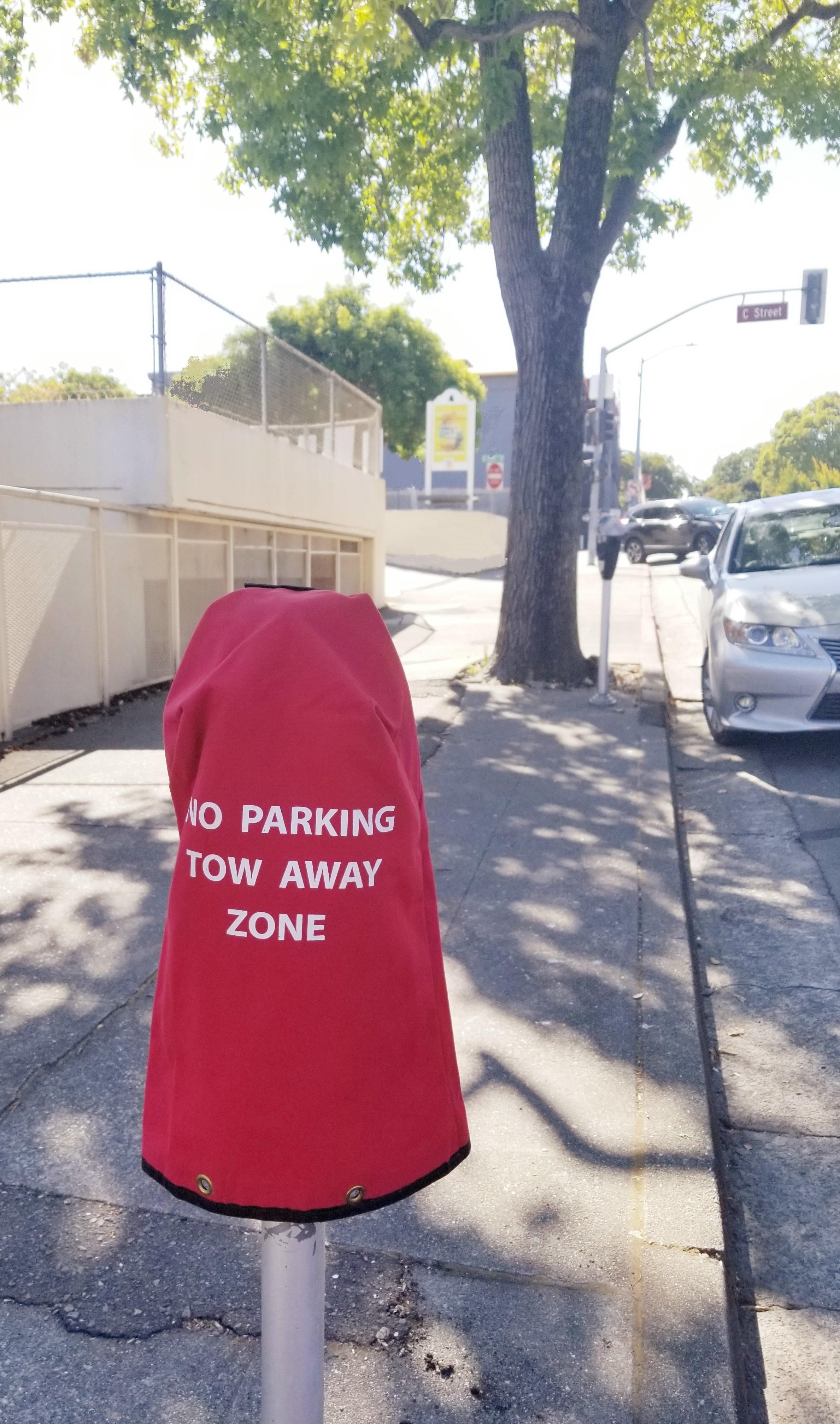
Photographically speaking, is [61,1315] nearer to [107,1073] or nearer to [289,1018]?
[107,1073]

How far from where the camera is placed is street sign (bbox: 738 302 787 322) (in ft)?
67.2

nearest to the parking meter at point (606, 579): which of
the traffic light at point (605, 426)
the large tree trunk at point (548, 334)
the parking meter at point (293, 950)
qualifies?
the large tree trunk at point (548, 334)

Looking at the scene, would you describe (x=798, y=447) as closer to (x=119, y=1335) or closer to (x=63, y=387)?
(x=63, y=387)

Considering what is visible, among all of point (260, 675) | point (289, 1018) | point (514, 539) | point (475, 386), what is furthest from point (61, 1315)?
point (475, 386)

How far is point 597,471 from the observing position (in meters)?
17.9

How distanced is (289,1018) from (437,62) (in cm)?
1091

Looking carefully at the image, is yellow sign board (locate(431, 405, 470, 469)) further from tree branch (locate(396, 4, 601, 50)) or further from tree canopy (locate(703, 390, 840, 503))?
tree canopy (locate(703, 390, 840, 503))

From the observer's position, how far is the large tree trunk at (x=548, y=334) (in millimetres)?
9594

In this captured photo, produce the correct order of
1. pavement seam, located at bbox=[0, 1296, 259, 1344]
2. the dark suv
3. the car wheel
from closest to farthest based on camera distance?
pavement seam, located at bbox=[0, 1296, 259, 1344] → the car wheel → the dark suv

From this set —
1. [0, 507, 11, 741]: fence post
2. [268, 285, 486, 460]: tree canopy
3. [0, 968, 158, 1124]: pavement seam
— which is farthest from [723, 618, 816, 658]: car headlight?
[268, 285, 486, 460]: tree canopy

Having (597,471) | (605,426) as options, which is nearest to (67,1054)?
(605,426)

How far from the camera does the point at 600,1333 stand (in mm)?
2189

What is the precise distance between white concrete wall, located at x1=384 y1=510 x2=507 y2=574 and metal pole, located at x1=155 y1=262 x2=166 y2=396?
26751mm

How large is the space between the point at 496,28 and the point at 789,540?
4846mm
